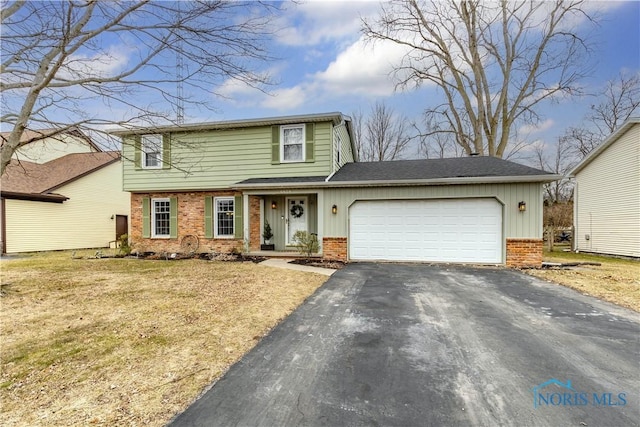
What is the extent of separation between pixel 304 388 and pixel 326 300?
9.37 ft

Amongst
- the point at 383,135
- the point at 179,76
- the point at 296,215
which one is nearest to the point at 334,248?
the point at 296,215

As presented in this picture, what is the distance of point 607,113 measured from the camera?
20.3 m

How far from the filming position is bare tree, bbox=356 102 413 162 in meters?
22.9

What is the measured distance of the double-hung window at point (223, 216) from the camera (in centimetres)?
1170

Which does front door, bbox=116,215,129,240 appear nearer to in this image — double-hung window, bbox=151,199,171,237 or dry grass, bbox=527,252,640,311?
double-hung window, bbox=151,199,171,237

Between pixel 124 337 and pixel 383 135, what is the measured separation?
22.4 meters

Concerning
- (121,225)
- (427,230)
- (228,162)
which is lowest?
(121,225)

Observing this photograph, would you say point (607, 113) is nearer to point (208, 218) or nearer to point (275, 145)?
point (275, 145)

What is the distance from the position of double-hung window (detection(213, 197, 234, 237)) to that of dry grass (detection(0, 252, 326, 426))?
4364mm

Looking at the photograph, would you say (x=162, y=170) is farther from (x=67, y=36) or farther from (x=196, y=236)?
(x=67, y=36)

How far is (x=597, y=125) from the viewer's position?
20.6m

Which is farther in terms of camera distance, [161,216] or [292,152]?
[161,216]

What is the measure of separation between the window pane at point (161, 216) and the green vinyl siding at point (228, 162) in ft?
2.14

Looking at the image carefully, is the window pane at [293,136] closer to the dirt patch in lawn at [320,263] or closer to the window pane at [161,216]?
the dirt patch in lawn at [320,263]
